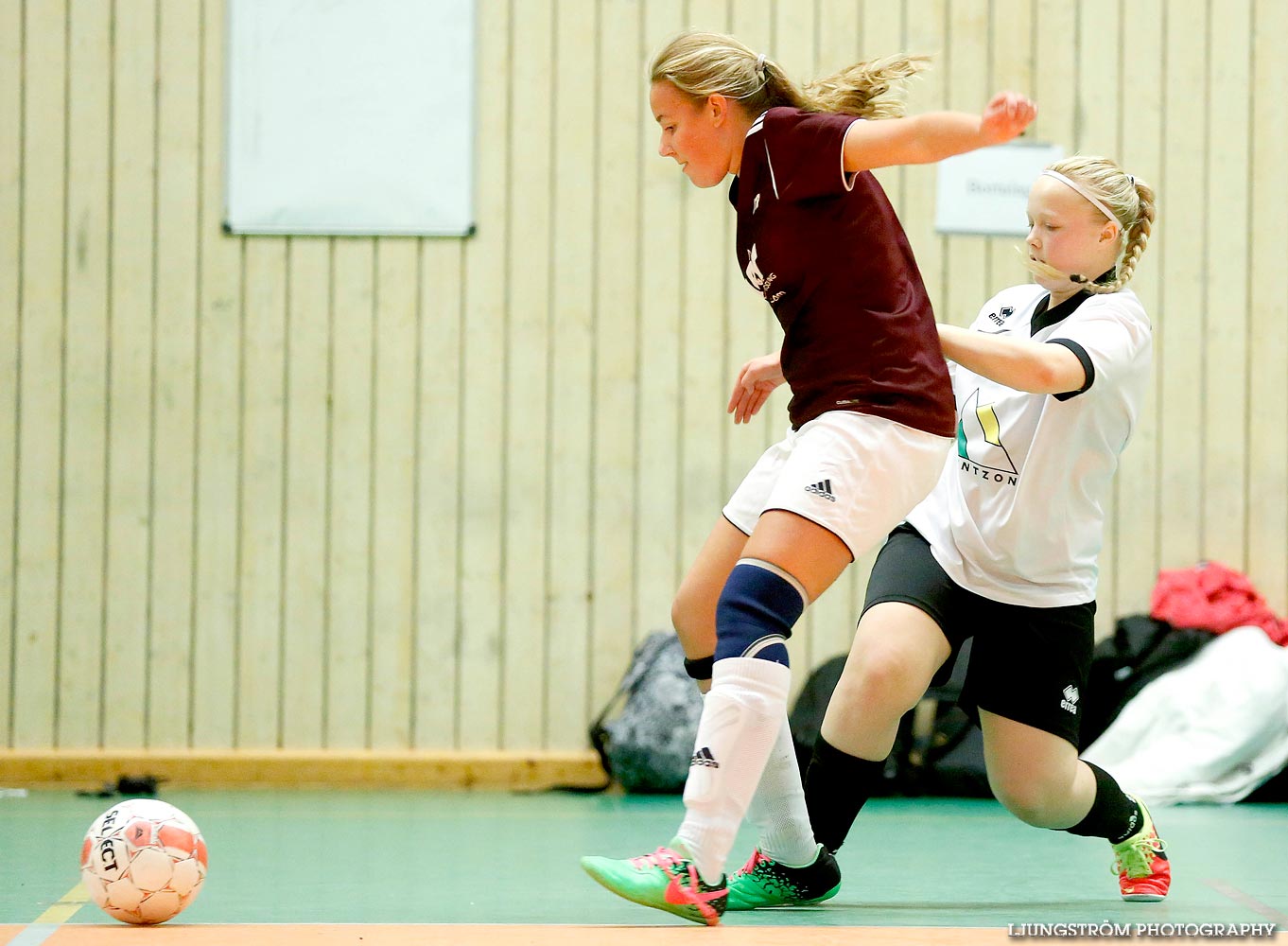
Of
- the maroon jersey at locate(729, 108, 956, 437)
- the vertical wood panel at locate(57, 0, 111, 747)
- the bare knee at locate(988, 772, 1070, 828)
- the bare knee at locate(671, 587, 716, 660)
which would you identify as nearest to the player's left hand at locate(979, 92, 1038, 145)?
the maroon jersey at locate(729, 108, 956, 437)

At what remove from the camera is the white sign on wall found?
5.26 metres

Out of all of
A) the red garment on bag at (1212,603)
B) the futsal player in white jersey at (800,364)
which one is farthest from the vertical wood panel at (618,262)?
the futsal player in white jersey at (800,364)

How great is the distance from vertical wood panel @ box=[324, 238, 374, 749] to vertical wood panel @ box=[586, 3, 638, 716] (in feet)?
2.87

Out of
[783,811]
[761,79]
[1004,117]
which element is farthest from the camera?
[783,811]

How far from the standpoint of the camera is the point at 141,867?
7.68 feet

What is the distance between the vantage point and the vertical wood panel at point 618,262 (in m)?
5.25

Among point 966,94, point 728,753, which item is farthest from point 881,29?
point 728,753

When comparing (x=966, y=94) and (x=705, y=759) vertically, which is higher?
(x=966, y=94)

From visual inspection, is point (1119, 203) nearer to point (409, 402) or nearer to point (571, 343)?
point (571, 343)

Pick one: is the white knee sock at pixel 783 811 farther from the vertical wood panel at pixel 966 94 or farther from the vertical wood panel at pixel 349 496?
the vertical wood panel at pixel 966 94

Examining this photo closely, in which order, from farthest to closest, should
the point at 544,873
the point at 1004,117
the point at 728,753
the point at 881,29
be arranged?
the point at 881,29 → the point at 544,873 → the point at 728,753 → the point at 1004,117

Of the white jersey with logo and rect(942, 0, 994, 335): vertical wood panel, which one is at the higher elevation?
rect(942, 0, 994, 335): vertical wood panel

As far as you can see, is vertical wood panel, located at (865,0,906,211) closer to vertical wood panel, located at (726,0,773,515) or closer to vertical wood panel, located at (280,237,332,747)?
vertical wood panel, located at (726,0,773,515)

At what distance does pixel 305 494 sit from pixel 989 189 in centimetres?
287
